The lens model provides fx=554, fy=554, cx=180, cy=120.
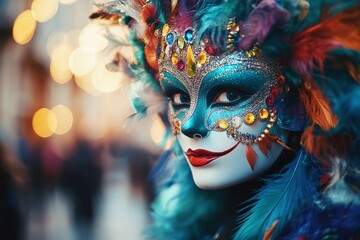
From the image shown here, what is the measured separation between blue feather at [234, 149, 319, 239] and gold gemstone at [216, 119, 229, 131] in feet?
0.77

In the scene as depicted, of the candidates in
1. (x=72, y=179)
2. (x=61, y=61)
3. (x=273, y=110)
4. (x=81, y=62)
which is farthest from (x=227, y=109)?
(x=61, y=61)

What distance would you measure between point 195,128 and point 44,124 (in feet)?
24.8

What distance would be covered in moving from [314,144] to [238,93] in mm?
276

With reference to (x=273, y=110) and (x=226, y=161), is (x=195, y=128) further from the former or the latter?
(x=273, y=110)

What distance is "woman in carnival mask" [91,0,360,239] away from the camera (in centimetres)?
155

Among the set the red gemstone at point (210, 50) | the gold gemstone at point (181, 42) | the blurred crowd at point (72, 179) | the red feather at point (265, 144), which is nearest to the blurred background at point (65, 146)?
the blurred crowd at point (72, 179)

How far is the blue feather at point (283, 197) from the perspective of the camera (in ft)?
5.57

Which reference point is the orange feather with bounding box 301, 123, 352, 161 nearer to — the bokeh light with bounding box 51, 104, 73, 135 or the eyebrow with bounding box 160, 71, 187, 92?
the eyebrow with bounding box 160, 71, 187, 92

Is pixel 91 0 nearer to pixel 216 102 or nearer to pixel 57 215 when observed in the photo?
pixel 216 102

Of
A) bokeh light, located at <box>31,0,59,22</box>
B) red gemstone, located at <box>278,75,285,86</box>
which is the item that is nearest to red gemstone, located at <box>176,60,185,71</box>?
red gemstone, located at <box>278,75,285,86</box>

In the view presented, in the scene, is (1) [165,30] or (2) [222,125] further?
(1) [165,30]

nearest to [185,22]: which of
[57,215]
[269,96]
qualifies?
[269,96]

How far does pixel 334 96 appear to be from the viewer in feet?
5.10

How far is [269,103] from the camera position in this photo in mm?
1694
